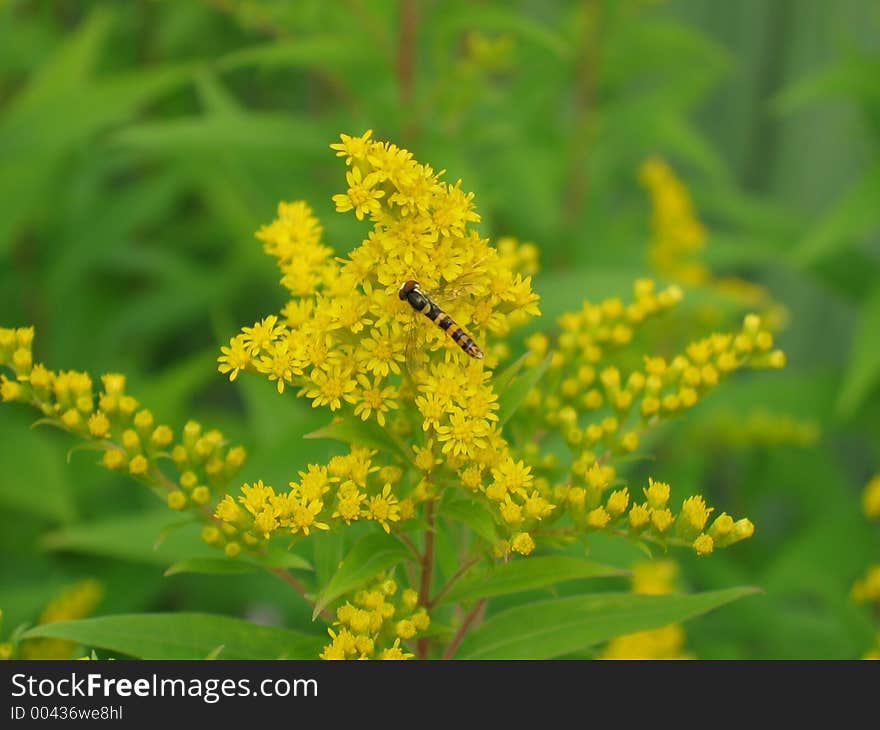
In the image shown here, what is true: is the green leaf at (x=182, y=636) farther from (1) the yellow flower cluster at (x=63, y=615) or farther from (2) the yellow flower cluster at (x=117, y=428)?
(1) the yellow flower cluster at (x=63, y=615)

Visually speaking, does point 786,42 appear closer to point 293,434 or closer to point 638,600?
point 293,434

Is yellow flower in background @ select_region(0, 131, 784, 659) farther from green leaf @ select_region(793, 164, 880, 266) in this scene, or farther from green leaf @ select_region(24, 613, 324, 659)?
green leaf @ select_region(793, 164, 880, 266)

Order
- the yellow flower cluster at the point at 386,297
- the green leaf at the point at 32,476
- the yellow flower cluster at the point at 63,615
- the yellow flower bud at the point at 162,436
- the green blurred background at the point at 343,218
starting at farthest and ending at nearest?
1. the green blurred background at the point at 343,218
2. the green leaf at the point at 32,476
3. the yellow flower cluster at the point at 63,615
4. the yellow flower bud at the point at 162,436
5. the yellow flower cluster at the point at 386,297

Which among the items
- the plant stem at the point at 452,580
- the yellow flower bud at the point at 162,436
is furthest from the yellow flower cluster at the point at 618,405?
the yellow flower bud at the point at 162,436

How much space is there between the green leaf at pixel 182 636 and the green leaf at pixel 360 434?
291 millimetres

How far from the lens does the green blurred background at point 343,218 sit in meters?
2.93

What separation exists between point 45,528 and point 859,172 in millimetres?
3925

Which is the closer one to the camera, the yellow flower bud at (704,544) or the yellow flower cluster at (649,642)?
the yellow flower bud at (704,544)

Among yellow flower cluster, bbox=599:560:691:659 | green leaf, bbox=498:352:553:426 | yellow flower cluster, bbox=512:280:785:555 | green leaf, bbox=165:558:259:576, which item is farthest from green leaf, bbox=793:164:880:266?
green leaf, bbox=165:558:259:576

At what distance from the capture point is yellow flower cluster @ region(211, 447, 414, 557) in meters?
1.40

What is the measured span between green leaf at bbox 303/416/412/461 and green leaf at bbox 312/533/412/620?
4.9 inches

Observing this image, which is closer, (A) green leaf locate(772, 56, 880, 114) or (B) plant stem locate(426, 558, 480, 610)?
(B) plant stem locate(426, 558, 480, 610)

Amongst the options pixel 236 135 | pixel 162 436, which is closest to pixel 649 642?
pixel 162 436
